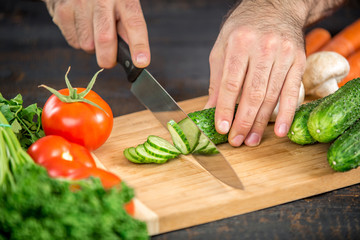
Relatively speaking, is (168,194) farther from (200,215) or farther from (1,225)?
(1,225)

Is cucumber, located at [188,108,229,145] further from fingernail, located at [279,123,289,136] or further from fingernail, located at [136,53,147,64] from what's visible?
fingernail, located at [136,53,147,64]

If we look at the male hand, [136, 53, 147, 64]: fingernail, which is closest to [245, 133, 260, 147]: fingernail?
the male hand

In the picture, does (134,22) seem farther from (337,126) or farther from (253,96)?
(337,126)

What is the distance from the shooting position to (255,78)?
260 centimetres

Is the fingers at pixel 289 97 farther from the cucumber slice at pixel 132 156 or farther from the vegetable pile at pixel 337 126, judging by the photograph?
the cucumber slice at pixel 132 156

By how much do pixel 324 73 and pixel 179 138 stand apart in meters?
1.20

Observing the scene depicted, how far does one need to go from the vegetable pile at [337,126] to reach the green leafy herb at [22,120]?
4.43 feet

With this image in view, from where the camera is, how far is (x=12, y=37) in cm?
461

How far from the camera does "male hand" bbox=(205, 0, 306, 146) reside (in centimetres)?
259

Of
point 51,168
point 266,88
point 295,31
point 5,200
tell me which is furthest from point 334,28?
point 5,200

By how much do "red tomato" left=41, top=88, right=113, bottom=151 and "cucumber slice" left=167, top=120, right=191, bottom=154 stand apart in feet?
1.12

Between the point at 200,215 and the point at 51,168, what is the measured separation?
25.9 inches

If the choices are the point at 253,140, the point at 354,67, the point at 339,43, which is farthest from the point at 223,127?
the point at 339,43

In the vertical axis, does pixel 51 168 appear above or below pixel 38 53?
above
